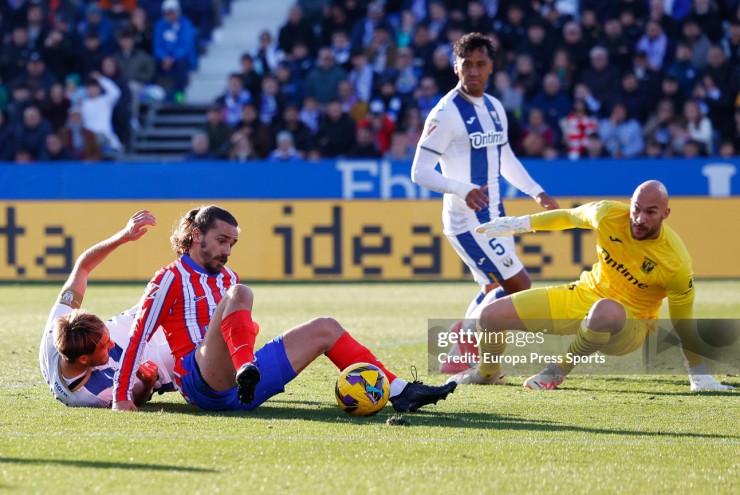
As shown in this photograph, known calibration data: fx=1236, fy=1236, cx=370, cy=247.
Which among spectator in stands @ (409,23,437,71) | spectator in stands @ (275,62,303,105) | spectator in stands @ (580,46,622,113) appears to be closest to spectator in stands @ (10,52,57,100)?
spectator in stands @ (275,62,303,105)

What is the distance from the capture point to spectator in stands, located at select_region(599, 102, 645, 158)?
18.5 metres

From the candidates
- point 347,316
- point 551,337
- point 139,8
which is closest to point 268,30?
point 139,8

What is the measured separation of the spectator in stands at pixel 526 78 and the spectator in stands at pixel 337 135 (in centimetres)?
272

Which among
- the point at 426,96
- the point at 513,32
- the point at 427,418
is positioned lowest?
the point at 427,418

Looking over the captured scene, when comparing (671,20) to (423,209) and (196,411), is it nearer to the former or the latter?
(423,209)

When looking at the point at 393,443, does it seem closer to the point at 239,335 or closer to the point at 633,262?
the point at 239,335

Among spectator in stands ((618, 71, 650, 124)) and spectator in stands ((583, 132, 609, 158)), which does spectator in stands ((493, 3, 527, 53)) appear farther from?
spectator in stands ((583, 132, 609, 158))

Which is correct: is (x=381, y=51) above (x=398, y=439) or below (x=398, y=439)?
above

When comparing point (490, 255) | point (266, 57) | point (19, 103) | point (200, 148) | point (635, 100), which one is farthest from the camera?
point (266, 57)

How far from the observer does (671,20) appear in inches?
782

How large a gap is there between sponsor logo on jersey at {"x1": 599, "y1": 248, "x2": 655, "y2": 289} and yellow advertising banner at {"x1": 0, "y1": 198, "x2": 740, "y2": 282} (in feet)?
29.5

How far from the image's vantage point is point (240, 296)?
617cm

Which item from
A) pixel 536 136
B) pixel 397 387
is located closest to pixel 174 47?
pixel 536 136

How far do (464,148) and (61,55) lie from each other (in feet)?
48.6
